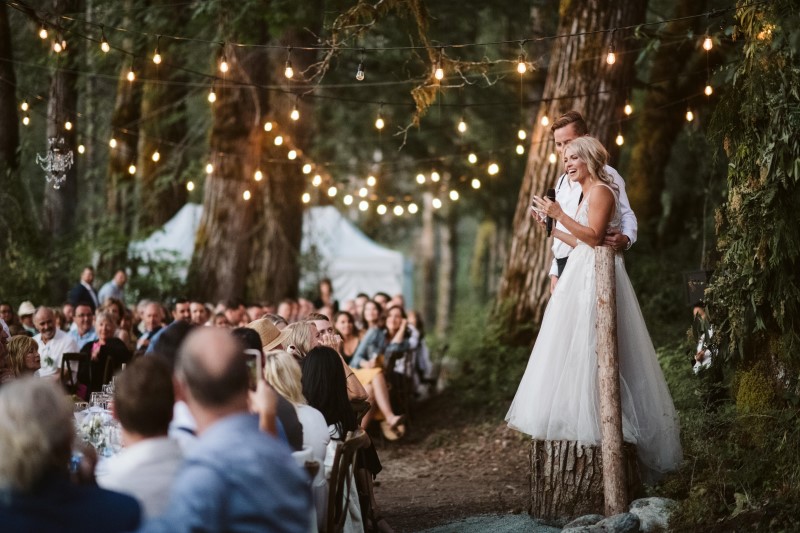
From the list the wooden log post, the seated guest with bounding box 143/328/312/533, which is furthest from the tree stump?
the seated guest with bounding box 143/328/312/533

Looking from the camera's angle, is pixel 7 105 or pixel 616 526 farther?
pixel 7 105

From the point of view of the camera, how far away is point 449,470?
11375 mm

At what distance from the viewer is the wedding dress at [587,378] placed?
720cm

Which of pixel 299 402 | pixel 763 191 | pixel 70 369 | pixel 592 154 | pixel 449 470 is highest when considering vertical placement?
pixel 592 154

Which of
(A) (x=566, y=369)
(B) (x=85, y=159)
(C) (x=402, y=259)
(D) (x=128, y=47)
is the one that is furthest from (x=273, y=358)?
(B) (x=85, y=159)

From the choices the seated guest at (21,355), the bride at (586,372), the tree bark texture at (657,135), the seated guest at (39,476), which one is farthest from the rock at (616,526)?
the tree bark texture at (657,135)

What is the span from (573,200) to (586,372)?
118 cm

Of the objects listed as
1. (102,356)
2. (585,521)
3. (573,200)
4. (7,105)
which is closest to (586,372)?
(585,521)

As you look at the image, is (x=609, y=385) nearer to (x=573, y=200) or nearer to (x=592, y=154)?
(x=573, y=200)

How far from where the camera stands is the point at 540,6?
20.8m

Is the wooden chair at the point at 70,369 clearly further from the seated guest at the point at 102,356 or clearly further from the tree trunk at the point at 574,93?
the tree trunk at the point at 574,93

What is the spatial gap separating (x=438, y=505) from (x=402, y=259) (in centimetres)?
1541

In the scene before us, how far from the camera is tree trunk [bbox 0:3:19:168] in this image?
15.4 metres

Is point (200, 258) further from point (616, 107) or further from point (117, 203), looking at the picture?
point (616, 107)
